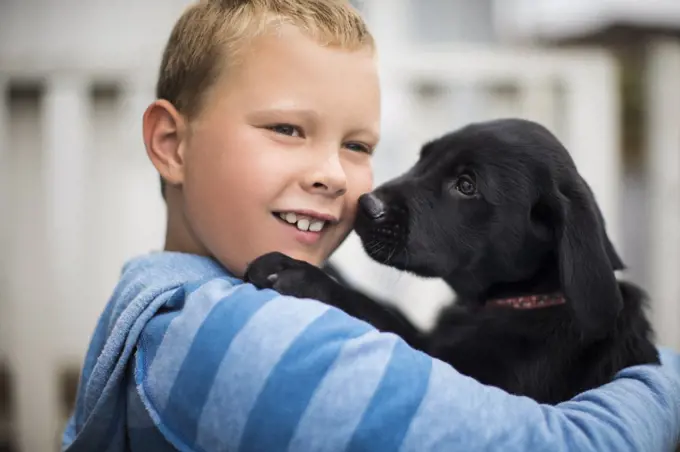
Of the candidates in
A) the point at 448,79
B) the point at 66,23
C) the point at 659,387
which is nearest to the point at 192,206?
the point at 659,387

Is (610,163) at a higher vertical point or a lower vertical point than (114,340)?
Result: lower

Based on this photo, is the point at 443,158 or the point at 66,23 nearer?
the point at 443,158

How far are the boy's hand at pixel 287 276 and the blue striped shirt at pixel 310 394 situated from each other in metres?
0.07

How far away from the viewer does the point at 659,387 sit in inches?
36.2

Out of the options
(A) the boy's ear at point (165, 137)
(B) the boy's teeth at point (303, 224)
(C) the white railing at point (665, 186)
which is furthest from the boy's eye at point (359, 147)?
(C) the white railing at point (665, 186)

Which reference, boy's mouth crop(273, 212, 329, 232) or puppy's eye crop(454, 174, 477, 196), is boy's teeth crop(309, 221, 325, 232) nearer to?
boy's mouth crop(273, 212, 329, 232)

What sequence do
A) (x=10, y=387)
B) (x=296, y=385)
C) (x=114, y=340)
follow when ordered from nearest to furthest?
1. (x=296, y=385)
2. (x=114, y=340)
3. (x=10, y=387)

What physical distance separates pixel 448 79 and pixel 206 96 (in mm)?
1639

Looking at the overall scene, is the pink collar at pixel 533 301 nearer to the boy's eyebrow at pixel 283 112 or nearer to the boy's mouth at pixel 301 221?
the boy's mouth at pixel 301 221

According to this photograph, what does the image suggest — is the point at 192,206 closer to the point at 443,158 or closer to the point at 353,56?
the point at 353,56

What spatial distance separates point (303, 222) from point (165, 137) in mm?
266

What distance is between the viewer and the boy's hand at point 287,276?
90cm

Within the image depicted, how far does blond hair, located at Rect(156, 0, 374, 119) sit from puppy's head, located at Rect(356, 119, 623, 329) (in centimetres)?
26

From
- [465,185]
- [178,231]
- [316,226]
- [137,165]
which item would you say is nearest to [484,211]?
[465,185]
